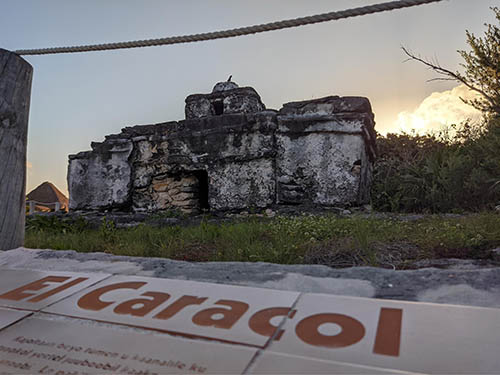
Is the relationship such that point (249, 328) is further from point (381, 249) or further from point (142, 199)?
point (142, 199)

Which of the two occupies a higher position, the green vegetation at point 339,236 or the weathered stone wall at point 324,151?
the weathered stone wall at point 324,151

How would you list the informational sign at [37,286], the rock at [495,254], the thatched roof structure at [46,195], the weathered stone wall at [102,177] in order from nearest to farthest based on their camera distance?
the informational sign at [37,286] < the rock at [495,254] < the weathered stone wall at [102,177] < the thatched roof structure at [46,195]

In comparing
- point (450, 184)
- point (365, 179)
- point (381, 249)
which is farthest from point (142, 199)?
point (450, 184)

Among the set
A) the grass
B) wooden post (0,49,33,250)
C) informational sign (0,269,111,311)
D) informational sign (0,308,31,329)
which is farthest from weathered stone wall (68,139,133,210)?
informational sign (0,308,31,329)

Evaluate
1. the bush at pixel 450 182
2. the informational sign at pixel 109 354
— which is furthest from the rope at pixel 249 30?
the bush at pixel 450 182

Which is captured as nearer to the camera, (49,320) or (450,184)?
(49,320)

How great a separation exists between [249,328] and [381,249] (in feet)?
6.19

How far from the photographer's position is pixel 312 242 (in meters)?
2.86

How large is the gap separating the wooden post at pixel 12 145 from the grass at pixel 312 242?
3.05 ft

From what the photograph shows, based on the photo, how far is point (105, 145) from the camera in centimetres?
585

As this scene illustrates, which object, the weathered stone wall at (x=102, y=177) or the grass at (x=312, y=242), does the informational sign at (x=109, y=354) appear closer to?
the grass at (x=312, y=242)

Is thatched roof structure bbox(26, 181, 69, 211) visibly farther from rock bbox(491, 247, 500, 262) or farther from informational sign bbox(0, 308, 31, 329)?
rock bbox(491, 247, 500, 262)

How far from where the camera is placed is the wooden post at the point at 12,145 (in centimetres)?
215

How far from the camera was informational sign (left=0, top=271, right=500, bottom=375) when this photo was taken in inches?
32.1
